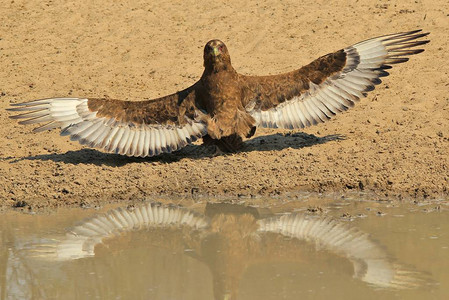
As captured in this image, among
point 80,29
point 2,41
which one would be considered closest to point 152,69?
Result: point 80,29

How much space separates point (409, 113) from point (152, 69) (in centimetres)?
360

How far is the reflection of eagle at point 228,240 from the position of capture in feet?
18.5

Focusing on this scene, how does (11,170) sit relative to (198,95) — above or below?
below

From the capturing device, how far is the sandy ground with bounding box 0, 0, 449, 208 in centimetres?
775

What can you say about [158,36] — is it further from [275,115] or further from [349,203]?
[349,203]

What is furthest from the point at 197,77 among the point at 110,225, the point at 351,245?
the point at 351,245

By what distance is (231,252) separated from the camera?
20.1ft

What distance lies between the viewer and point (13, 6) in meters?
13.2

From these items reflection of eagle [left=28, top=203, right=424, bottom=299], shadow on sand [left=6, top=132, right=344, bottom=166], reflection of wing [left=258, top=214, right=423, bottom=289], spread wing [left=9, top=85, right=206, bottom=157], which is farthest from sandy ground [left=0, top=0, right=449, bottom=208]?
reflection of wing [left=258, top=214, right=423, bottom=289]

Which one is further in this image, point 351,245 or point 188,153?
point 188,153

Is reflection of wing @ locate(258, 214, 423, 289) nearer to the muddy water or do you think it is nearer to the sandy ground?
the muddy water

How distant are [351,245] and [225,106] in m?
2.45

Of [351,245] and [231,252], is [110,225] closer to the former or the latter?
[231,252]

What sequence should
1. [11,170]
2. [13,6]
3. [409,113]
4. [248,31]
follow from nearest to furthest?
1. [11,170]
2. [409,113]
3. [248,31]
4. [13,6]
